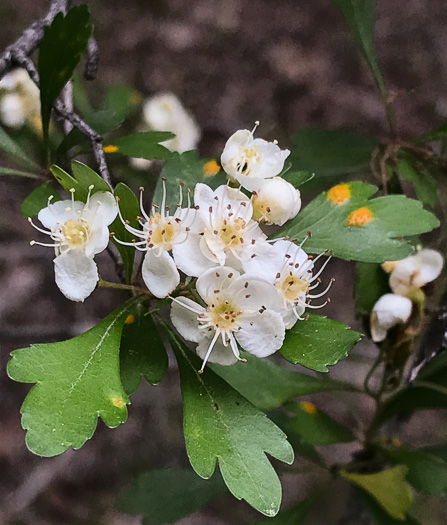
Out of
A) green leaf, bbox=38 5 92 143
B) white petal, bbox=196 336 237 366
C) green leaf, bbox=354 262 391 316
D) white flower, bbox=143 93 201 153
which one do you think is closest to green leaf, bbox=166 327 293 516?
white petal, bbox=196 336 237 366

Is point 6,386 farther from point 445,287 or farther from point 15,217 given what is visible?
point 445,287

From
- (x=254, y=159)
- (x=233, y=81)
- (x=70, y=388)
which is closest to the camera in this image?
(x=70, y=388)

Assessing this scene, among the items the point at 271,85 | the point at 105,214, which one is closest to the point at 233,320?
the point at 105,214

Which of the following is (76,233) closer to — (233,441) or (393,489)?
(233,441)

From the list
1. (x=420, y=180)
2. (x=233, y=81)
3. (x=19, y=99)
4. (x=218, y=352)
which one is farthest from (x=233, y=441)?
(x=233, y=81)

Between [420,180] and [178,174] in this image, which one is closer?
[178,174]

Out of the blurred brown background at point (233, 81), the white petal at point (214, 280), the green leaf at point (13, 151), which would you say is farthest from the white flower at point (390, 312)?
the blurred brown background at point (233, 81)

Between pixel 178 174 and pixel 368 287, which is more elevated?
pixel 178 174
